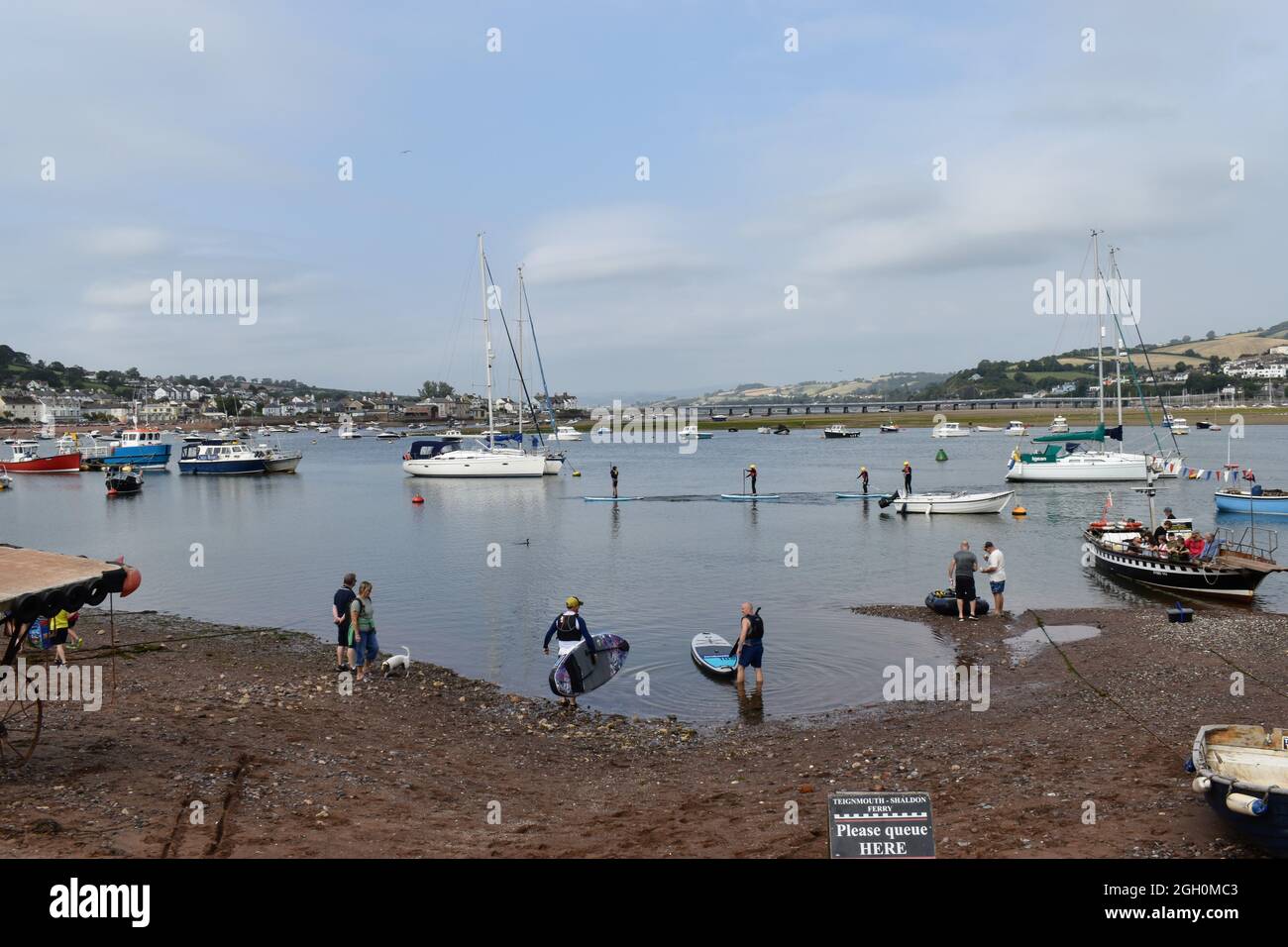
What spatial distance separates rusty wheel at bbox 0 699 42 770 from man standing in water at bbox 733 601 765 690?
36.9 ft

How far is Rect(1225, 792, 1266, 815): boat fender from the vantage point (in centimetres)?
849

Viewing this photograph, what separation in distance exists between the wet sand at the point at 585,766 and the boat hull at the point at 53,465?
86.5 metres

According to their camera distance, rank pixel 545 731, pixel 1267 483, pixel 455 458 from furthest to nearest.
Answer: pixel 455 458
pixel 1267 483
pixel 545 731

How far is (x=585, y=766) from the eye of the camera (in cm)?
1412

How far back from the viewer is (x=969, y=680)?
18.6 m

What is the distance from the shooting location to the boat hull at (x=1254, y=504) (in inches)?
1817

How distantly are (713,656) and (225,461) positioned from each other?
3168 inches

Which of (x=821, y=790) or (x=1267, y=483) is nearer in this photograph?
(x=821, y=790)

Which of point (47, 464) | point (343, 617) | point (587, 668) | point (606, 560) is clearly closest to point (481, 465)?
point (606, 560)

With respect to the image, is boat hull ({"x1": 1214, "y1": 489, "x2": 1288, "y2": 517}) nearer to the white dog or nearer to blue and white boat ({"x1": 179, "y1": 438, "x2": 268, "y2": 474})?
the white dog

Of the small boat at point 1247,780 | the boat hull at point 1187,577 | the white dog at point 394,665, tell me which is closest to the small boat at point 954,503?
the boat hull at point 1187,577

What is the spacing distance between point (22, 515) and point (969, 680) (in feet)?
199
